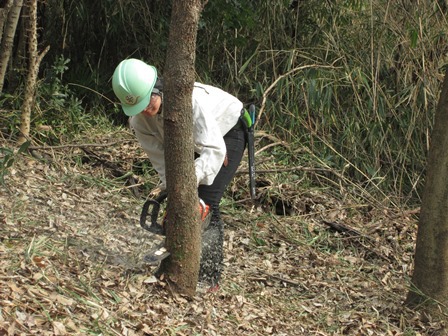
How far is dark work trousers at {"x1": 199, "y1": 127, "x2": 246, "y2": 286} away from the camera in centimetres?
484

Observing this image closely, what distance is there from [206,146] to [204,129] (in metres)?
0.10

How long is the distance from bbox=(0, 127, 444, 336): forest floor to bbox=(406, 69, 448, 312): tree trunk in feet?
0.58

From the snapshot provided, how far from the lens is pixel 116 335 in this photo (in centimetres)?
373

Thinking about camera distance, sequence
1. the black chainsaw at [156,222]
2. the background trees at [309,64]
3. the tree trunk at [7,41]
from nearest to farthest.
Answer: the black chainsaw at [156,222]
the tree trunk at [7,41]
the background trees at [309,64]

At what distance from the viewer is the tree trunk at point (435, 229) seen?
5004mm

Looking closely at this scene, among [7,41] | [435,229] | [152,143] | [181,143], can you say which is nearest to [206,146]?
[181,143]

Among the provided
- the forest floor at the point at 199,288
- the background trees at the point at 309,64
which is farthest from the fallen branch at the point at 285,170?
the background trees at the point at 309,64

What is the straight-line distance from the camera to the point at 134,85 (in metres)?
4.31

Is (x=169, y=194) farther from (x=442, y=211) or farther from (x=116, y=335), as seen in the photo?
(x=442, y=211)

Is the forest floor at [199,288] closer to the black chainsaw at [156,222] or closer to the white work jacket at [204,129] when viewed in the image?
the black chainsaw at [156,222]

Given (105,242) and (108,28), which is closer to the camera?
(105,242)

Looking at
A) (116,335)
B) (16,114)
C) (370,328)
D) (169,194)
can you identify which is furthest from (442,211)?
(16,114)

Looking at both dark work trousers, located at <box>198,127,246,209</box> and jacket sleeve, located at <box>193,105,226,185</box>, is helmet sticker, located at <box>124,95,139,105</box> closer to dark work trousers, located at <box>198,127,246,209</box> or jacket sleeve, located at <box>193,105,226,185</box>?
jacket sleeve, located at <box>193,105,226,185</box>

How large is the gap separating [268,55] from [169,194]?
488 centimetres
